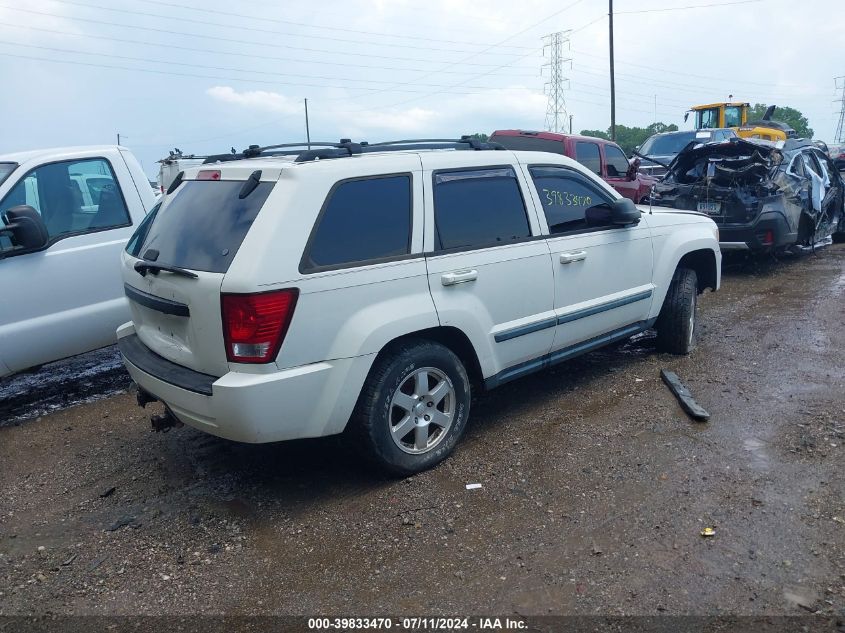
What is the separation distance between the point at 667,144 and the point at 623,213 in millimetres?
13898

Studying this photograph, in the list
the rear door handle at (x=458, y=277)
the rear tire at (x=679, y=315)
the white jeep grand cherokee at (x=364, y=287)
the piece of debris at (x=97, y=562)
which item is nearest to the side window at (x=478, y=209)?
the white jeep grand cherokee at (x=364, y=287)

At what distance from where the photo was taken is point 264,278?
3318mm

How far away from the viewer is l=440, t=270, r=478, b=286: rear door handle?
3.97 m

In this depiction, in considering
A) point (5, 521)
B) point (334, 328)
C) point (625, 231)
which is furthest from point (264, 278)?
point (625, 231)

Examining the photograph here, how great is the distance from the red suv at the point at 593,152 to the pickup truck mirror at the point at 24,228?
7283mm

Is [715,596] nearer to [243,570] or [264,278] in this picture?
[243,570]

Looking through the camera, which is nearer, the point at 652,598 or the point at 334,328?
the point at 652,598

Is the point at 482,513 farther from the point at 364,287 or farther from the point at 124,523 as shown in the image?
the point at 124,523

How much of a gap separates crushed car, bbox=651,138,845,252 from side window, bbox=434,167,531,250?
5.77 meters

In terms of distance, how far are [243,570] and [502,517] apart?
1.30 meters

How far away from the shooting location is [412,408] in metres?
3.94

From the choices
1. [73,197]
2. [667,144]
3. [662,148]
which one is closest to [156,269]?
[73,197]

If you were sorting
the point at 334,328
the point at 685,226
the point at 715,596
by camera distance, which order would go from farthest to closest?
the point at 685,226 < the point at 334,328 < the point at 715,596

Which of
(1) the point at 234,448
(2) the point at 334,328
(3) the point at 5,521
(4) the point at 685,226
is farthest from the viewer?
(4) the point at 685,226
